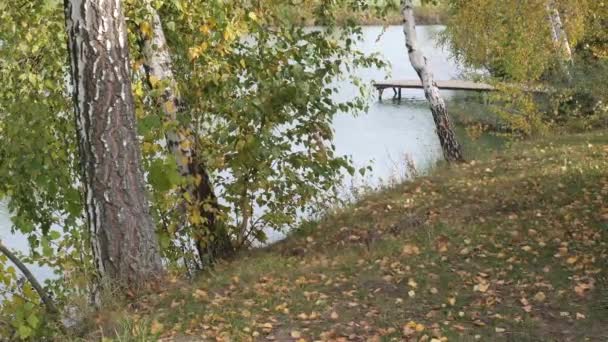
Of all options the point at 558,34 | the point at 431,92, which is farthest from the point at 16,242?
the point at 558,34

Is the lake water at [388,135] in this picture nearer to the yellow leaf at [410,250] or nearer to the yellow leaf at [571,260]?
the yellow leaf at [410,250]

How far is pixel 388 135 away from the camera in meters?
22.0

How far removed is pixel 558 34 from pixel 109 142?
702 inches

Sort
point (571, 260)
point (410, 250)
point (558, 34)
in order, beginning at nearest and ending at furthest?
point (571, 260), point (410, 250), point (558, 34)

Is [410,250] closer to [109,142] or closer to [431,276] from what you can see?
[431,276]

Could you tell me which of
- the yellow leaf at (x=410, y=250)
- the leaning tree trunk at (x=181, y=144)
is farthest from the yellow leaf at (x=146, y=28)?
the yellow leaf at (x=410, y=250)

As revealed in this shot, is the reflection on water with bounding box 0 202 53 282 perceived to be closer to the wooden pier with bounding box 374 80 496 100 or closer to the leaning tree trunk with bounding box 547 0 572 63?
the leaning tree trunk with bounding box 547 0 572 63

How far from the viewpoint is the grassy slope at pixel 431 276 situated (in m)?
4.98

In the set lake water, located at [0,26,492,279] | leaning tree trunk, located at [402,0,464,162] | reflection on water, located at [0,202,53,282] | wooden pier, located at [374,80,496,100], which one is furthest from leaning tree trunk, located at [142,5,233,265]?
Result: wooden pier, located at [374,80,496,100]

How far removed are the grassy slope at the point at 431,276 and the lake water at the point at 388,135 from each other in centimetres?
334

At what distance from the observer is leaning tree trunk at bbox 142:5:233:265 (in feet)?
23.6

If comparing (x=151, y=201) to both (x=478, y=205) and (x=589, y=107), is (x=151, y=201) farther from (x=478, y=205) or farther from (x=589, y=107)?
(x=589, y=107)

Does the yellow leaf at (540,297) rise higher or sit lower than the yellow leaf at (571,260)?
lower

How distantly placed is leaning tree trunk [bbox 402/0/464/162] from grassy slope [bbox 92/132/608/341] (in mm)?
2396
